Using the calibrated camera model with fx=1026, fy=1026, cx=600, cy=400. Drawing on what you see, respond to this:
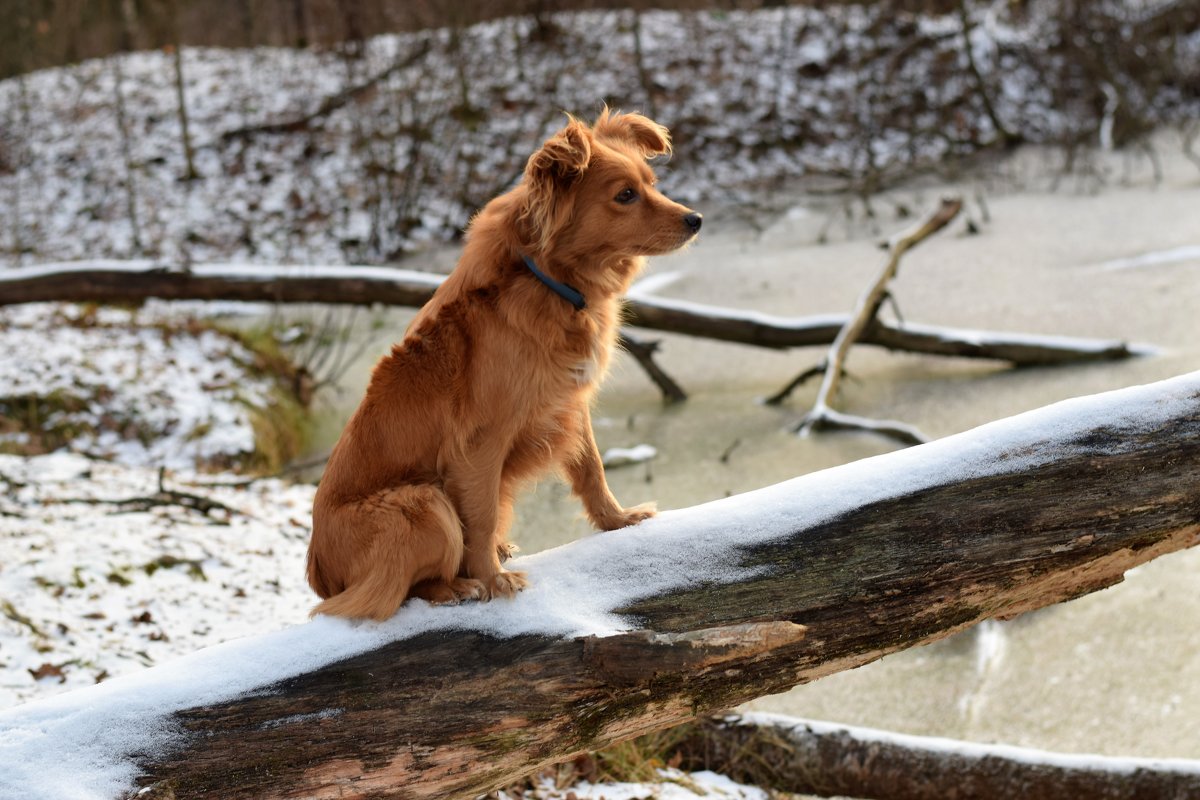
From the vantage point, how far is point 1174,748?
4.51 meters

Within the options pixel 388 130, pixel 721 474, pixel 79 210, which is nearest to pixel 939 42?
pixel 388 130

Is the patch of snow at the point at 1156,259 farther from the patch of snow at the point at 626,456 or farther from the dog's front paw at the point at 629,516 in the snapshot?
the dog's front paw at the point at 629,516

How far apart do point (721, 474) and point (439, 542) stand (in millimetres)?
4561

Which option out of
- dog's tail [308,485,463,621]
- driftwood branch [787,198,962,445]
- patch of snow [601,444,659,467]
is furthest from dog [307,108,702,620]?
patch of snow [601,444,659,467]

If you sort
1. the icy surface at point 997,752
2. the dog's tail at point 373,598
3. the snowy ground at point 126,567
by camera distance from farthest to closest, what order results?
the snowy ground at point 126,567 < the icy surface at point 997,752 < the dog's tail at point 373,598

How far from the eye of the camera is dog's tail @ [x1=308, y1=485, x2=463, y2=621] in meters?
3.10

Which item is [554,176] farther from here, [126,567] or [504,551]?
[126,567]

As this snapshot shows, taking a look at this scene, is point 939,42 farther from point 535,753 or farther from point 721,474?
point 535,753

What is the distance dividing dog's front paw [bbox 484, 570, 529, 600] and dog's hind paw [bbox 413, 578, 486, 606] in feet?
0.08

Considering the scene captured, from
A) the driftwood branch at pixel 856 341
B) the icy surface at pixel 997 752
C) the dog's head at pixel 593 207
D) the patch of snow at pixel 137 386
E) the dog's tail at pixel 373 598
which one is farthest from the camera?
the patch of snow at pixel 137 386

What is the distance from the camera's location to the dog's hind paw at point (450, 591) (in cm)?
320

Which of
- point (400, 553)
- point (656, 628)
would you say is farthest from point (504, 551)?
point (656, 628)

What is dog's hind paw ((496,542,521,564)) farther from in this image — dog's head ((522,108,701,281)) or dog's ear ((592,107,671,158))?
dog's ear ((592,107,671,158))

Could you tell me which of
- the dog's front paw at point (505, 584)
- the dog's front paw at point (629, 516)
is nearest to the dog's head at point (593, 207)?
the dog's front paw at point (629, 516)
